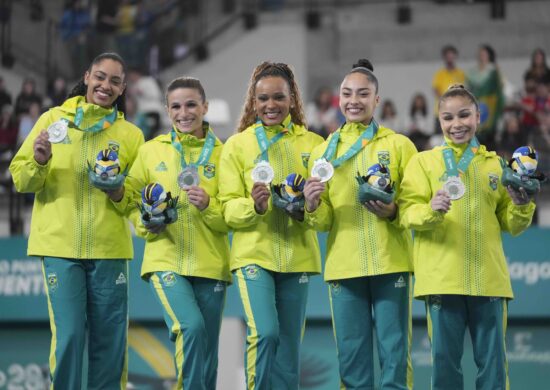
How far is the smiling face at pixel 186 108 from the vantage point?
6219 millimetres

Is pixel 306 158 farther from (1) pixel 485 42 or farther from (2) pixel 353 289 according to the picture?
(1) pixel 485 42

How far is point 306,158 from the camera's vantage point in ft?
20.5

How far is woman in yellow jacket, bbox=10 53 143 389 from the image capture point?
5961 millimetres

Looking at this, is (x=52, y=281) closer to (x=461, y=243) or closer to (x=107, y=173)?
(x=107, y=173)

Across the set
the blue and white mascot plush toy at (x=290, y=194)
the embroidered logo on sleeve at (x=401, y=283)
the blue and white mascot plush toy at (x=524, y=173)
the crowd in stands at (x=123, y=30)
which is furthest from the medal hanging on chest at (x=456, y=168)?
the crowd in stands at (x=123, y=30)

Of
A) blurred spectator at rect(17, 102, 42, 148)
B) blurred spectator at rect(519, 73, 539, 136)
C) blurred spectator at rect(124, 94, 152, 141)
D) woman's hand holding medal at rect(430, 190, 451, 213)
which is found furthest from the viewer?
blurred spectator at rect(17, 102, 42, 148)

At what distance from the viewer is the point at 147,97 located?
13.4 meters

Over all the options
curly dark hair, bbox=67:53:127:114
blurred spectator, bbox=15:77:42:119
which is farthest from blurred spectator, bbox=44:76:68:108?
curly dark hair, bbox=67:53:127:114

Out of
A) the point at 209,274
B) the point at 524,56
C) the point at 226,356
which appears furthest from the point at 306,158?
the point at 524,56

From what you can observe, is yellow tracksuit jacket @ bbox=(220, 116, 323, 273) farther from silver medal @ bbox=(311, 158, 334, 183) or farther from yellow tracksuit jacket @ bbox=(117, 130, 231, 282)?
silver medal @ bbox=(311, 158, 334, 183)

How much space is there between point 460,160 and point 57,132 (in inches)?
93.7

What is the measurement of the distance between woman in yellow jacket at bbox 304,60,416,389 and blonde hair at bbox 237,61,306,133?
1.32 feet

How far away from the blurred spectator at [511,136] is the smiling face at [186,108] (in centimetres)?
488

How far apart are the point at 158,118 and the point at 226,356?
526cm
